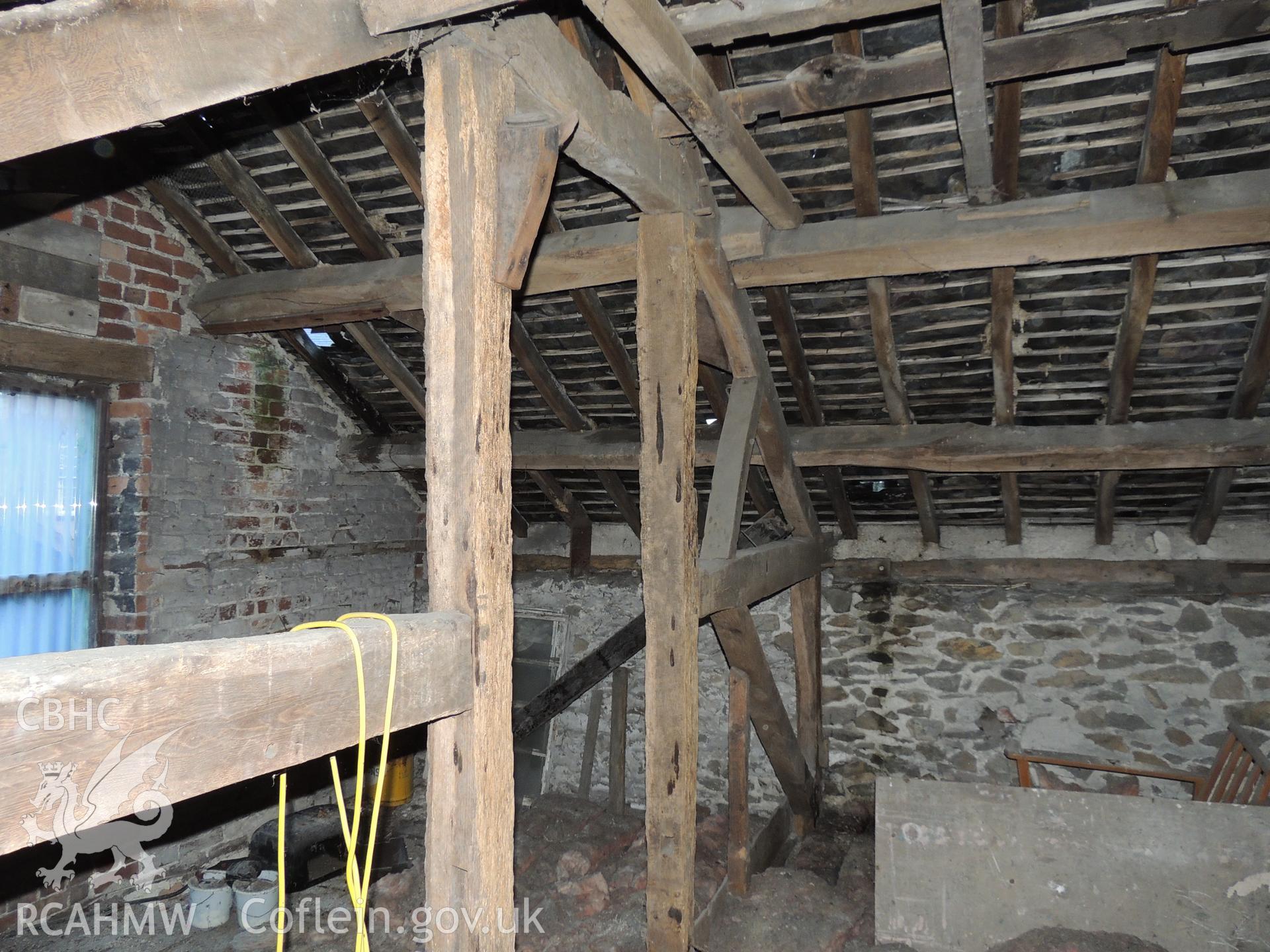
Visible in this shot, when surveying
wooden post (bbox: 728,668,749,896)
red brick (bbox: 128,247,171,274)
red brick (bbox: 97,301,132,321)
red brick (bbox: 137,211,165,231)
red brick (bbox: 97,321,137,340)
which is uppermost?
red brick (bbox: 137,211,165,231)

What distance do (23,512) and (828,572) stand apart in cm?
431

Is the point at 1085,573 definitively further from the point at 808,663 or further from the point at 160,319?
the point at 160,319

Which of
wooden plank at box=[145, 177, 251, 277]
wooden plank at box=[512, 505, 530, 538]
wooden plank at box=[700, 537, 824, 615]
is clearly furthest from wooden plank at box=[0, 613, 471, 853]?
wooden plank at box=[512, 505, 530, 538]

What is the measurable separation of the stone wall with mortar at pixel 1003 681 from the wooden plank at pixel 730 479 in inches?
88.4

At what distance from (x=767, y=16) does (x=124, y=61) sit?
1.60 meters

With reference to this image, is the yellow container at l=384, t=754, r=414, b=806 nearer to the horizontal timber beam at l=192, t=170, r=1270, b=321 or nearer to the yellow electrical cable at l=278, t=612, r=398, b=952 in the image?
the horizontal timber beam at l=192, t=170, r=1270, b=321

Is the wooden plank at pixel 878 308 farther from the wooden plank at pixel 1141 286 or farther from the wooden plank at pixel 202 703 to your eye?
the wooden plank at pixel 202 703

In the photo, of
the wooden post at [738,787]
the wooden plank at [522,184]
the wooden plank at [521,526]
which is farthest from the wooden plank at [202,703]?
the wooden plank at [521,526]

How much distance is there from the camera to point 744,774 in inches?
143

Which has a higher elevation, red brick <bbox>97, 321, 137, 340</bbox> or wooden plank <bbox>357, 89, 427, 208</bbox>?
wooden plank <bbox>357, 89, 427, 208</bbox>

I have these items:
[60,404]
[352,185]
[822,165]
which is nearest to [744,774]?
[822,165]

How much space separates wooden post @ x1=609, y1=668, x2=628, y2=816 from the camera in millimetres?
5363

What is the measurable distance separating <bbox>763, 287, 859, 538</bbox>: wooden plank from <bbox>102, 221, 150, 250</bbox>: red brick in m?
3.05

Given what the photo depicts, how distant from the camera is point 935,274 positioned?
11.2ft
